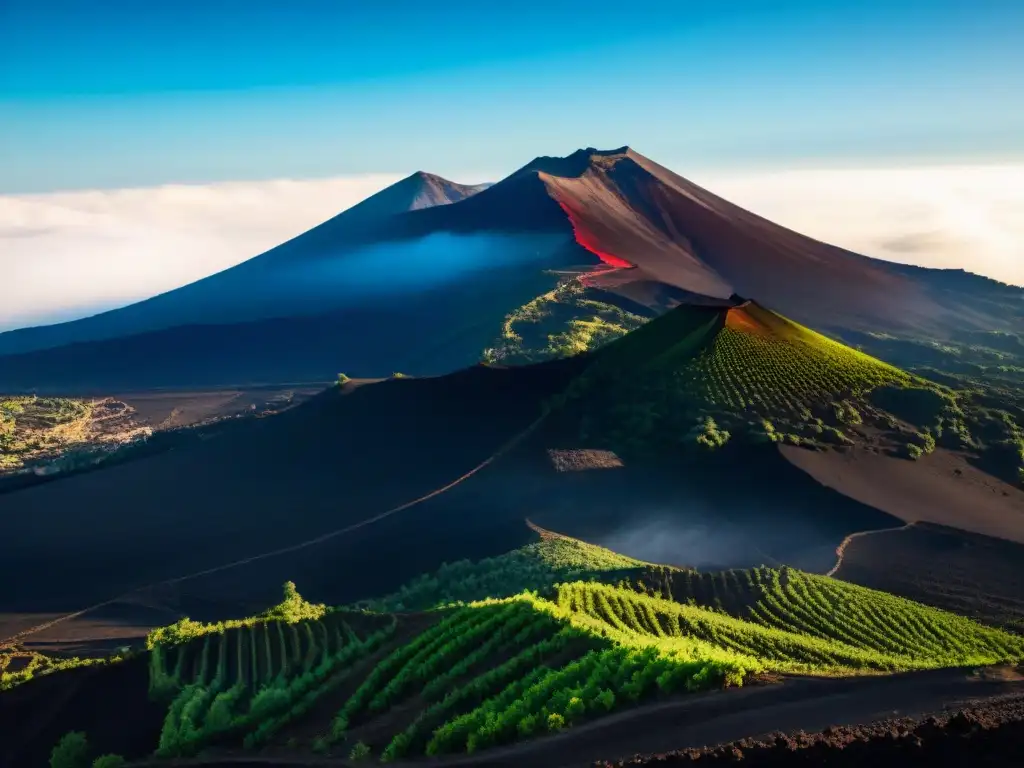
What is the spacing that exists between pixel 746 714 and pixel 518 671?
172 inches

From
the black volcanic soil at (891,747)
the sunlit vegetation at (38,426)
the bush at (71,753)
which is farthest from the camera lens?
the sunlit vegetation at (38,426)

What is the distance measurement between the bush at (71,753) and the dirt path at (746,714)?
629 cm

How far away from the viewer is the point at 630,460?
36.7 meters

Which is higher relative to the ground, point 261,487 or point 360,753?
point 360,753

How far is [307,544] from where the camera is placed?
33469mm

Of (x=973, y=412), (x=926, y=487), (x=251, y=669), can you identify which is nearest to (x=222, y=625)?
(x=251, y=669)

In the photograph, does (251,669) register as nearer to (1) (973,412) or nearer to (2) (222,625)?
(2) (222,625)

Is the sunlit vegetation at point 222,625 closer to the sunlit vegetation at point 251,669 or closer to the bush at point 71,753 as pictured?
the sunlit vegetation at point 251,669

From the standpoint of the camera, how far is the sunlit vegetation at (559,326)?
6394 cm

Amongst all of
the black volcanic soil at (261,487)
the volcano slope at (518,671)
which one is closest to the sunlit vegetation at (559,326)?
the black volcanic soil at (261,487)

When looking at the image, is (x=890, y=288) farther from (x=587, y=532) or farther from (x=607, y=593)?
(x=607, y=593)

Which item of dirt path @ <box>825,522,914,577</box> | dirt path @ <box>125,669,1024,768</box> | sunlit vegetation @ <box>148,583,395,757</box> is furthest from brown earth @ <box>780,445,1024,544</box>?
sunlit vegetation @ <box>148,583,395,757</box>

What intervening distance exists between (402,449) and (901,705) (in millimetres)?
30333

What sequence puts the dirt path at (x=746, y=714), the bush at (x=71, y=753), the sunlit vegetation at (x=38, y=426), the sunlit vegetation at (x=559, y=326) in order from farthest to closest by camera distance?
the sunlit vegetation at (x=559, y=326)
the sunlit vegetation at (x=38, y=426)
the bush at (x=71, y=753)
the dirt path at (x=746, y=714)
